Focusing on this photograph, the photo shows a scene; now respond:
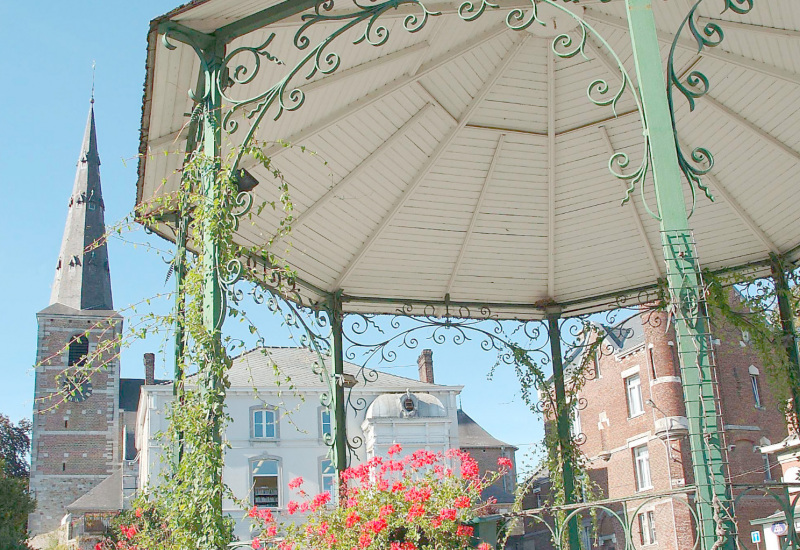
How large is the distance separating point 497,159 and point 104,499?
49.5m

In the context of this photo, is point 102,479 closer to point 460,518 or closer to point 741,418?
point 741,418

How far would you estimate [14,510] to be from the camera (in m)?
38.7

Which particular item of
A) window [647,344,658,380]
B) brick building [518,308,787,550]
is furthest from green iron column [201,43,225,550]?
window [647,344,658,380]

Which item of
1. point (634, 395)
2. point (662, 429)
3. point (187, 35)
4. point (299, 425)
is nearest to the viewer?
point (187, 35)

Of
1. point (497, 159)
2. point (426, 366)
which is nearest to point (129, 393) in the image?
point (426, 366)

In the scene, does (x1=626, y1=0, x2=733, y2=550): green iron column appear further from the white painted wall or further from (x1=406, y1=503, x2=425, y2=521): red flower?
the white painted wall

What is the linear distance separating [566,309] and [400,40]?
4.59m

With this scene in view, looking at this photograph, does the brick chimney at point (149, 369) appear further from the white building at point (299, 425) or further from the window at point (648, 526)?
the window at point (648, 526)

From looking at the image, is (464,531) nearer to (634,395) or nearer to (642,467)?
(642,467)

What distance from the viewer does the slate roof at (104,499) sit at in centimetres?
4962

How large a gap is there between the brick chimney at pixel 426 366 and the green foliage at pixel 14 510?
18792mm

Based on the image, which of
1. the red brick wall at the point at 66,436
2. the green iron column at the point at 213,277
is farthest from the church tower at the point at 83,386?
the green iron column at the point at 213,277

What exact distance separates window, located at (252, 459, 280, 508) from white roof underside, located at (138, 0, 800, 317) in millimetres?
27331

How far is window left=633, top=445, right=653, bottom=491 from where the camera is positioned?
32.6 metres
